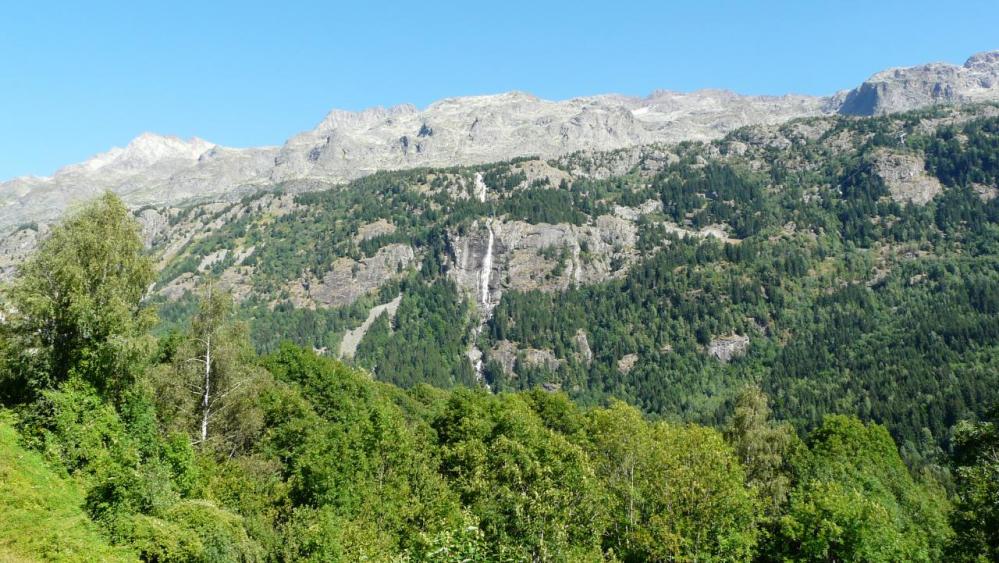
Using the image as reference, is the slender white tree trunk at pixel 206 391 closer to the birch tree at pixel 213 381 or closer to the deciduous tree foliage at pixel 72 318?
the birch tree at pixel 213 381

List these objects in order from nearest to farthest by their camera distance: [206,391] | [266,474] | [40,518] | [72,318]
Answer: [40,518], [72,318], [206,391], [266,474]

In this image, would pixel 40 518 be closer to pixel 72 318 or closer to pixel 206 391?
pixel 72 318

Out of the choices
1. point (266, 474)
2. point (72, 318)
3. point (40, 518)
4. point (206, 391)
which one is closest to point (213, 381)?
point (206, 391)

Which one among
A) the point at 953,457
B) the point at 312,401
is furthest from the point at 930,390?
the point at 312,401

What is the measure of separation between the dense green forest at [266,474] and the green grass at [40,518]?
0.10 m

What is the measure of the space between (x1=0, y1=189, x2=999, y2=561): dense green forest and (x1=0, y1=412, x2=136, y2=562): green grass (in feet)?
0.32

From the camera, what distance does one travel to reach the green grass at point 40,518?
26.1m

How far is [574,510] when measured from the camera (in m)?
43.5

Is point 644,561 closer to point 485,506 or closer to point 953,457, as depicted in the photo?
point 485,506

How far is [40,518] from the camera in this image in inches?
1102

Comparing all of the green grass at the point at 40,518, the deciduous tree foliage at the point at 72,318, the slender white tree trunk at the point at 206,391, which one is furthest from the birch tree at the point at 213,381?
the green grass at the point at 40,518

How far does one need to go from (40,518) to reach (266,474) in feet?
89.8

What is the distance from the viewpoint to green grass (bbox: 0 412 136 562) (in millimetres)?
26094

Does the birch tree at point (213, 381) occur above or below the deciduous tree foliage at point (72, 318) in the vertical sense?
below
